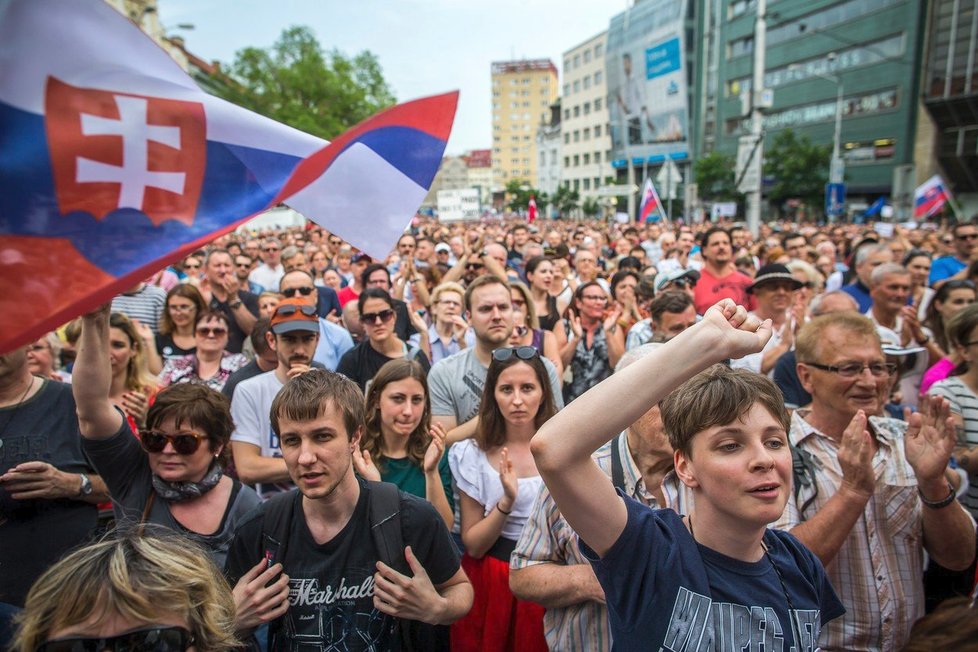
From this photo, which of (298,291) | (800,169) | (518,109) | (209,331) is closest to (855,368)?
(209,331)

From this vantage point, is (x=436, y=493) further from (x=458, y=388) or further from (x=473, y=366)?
(x=473, y=366)

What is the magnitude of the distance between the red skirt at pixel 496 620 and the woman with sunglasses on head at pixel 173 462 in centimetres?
102

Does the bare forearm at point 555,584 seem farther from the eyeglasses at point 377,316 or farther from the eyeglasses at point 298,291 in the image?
the eyeglasses at point 298,291

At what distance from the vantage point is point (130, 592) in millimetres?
1455

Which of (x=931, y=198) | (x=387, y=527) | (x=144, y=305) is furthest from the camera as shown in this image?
(x=931, y=198)

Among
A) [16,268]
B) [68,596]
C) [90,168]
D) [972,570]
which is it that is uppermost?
[90,168]

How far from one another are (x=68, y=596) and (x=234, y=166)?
48.6 inches

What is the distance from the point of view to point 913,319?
4.66m

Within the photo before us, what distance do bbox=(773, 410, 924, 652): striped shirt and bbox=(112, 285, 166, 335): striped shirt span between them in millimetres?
5508

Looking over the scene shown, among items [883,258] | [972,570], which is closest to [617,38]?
[883,258]

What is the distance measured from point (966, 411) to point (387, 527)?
2820 millimetres

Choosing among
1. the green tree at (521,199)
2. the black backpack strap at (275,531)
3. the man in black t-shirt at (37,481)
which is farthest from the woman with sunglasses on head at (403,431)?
the green tree at (521,199)

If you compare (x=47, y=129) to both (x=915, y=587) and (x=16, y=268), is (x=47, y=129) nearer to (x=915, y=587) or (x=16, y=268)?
(x=16, y=268)

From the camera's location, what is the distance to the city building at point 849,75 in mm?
41812
